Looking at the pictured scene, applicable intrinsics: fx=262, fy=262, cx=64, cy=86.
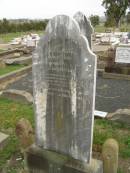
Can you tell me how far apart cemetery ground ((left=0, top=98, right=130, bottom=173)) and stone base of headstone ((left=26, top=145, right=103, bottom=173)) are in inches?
A: 20.1

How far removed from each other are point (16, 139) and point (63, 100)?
2037 millimetres

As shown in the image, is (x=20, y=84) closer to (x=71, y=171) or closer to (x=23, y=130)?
(x=23, y=130)

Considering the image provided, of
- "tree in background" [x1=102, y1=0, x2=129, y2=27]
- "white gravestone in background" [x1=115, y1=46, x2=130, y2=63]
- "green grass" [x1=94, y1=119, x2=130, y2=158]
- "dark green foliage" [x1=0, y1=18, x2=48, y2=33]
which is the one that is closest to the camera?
"green grass" [x1=94, y1=119, x2=130, y2=158]

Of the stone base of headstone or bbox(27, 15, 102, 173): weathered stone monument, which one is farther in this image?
the stone base of headstone

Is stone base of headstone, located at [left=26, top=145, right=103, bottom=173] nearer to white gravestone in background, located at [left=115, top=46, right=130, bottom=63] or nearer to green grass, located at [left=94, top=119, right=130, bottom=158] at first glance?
green grass, located at [left=94, top=119, right=130, bottom=158]

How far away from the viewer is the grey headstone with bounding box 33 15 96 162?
3.26m

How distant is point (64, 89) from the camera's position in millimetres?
3475

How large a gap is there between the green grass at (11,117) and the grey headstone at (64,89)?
112 cm

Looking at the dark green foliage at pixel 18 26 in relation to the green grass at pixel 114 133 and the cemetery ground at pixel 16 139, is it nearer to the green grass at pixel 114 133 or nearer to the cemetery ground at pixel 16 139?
the cemetery ground at pixel 16 139

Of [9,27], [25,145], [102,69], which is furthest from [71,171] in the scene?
[9,27]

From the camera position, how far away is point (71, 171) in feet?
12.0

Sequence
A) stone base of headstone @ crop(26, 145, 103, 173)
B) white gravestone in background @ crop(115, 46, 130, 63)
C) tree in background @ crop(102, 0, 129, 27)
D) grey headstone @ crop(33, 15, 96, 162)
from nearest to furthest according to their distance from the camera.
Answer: grey headstone @ crop(33, 15, 96, 162)
stone base of headstone @ crop(26, 145, 103, 173)
white gravestone in background @ crop(115, 46, 130, 63)
tree in background @ crop(102, 0, 129, 27)

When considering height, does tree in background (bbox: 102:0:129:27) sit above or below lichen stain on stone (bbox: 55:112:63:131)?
above

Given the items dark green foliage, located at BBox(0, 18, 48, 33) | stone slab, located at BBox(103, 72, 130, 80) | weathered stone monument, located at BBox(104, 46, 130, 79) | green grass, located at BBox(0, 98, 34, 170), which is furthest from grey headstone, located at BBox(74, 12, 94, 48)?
dark green foliage, located at BBox(0, 18, 48, 33)
